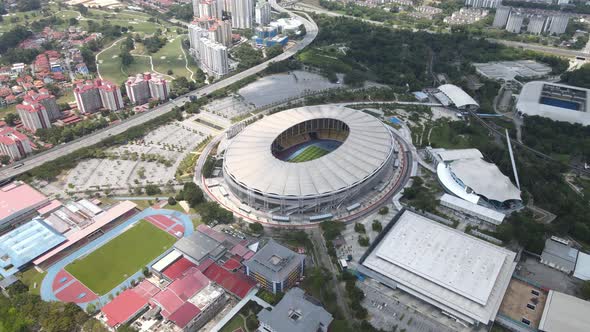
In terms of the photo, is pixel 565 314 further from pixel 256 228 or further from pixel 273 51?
pixel 273 51

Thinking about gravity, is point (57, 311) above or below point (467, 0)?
below

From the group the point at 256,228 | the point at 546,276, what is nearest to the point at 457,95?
the point at 546,276

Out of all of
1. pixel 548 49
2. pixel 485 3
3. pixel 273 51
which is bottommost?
pixel 273 51

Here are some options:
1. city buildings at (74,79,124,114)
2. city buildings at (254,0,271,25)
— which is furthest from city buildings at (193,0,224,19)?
city buildings at (74,79,124,114)

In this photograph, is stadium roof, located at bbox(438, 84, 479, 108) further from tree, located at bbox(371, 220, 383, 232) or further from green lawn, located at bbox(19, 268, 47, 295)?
green lawn, located at bbox(19, 268, 47, 295)

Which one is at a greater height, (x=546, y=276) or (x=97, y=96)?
(x=97, y=96)

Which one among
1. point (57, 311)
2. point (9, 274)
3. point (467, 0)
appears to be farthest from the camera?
point (467, 0)

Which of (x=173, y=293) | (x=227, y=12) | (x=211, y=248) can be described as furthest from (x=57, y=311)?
(x=227, y=12)

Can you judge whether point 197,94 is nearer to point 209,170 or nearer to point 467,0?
point 209,170
